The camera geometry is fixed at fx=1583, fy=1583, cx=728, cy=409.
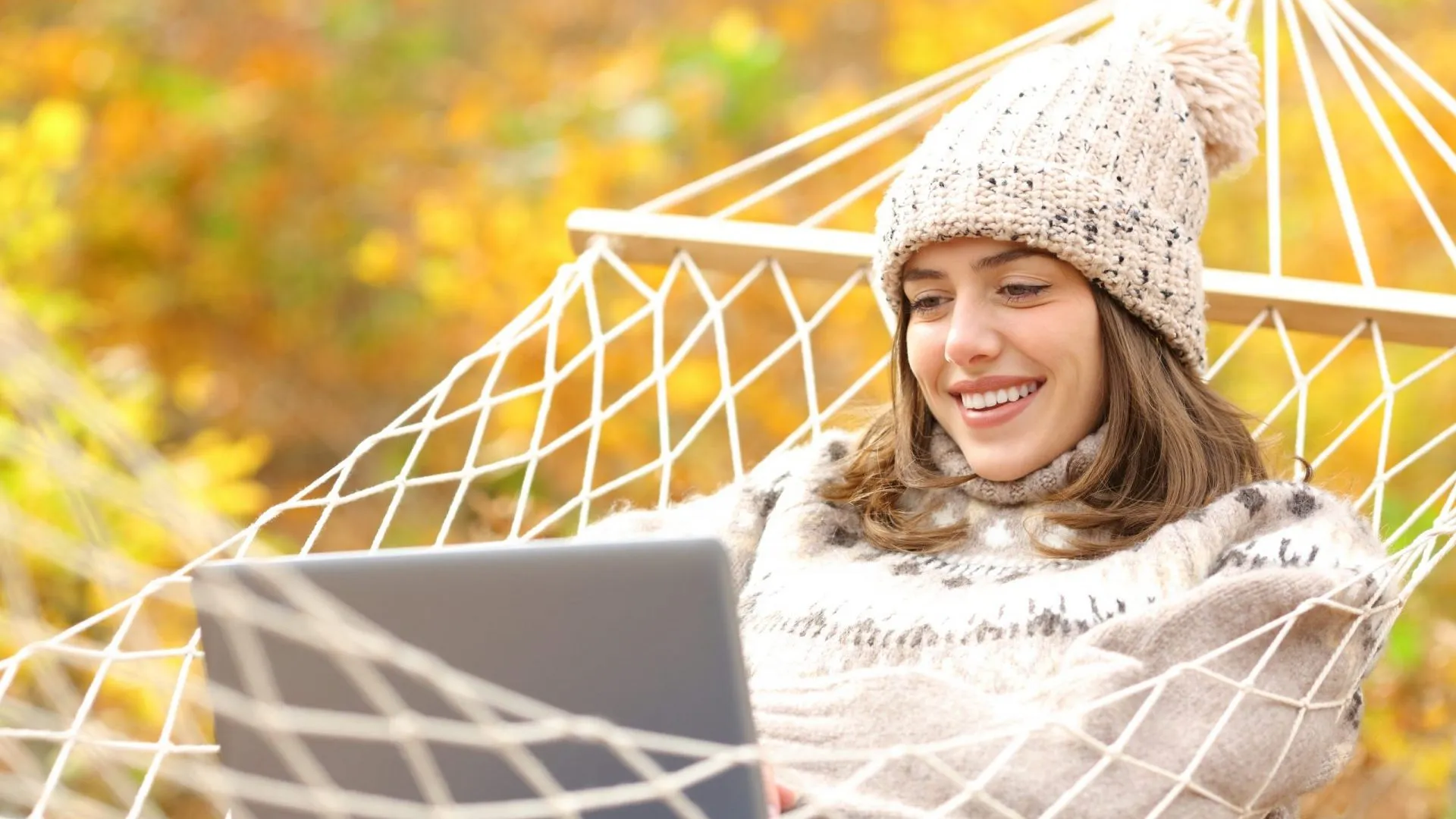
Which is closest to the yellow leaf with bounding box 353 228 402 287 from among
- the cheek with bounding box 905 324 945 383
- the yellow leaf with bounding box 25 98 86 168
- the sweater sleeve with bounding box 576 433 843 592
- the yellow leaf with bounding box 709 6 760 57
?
the yellow leaf with bounding box 25 98 86 168

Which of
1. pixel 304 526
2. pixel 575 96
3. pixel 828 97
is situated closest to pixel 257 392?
pixel 304 526

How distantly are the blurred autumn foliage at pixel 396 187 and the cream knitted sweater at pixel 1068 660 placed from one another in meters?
1.11

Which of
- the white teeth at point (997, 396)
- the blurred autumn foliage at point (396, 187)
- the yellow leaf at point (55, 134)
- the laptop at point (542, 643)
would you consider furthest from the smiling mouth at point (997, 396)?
the yellow leaf at point (55, 134)

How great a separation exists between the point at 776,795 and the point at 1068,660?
253 mm

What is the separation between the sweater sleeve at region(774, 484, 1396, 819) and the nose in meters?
0.28

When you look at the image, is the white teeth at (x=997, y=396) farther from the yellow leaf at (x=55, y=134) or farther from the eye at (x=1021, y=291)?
the yellow leaf at (x=55, y=134)

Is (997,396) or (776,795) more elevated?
(997,396)

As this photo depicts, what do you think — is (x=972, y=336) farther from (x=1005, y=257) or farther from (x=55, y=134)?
(x=55, y=134)

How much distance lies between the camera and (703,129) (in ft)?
10.8

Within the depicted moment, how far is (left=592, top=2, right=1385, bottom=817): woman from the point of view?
3.71ft

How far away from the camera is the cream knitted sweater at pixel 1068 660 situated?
1110mm

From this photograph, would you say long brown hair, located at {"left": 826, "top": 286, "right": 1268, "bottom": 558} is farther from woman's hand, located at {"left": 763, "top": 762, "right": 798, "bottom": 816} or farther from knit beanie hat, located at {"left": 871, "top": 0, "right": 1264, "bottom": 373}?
woman's hand, located at {"left": 763, "top": 762, "right": 798, "bottom": 816}

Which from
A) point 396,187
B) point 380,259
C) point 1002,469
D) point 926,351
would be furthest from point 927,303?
point 396,187

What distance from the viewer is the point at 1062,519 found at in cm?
135
